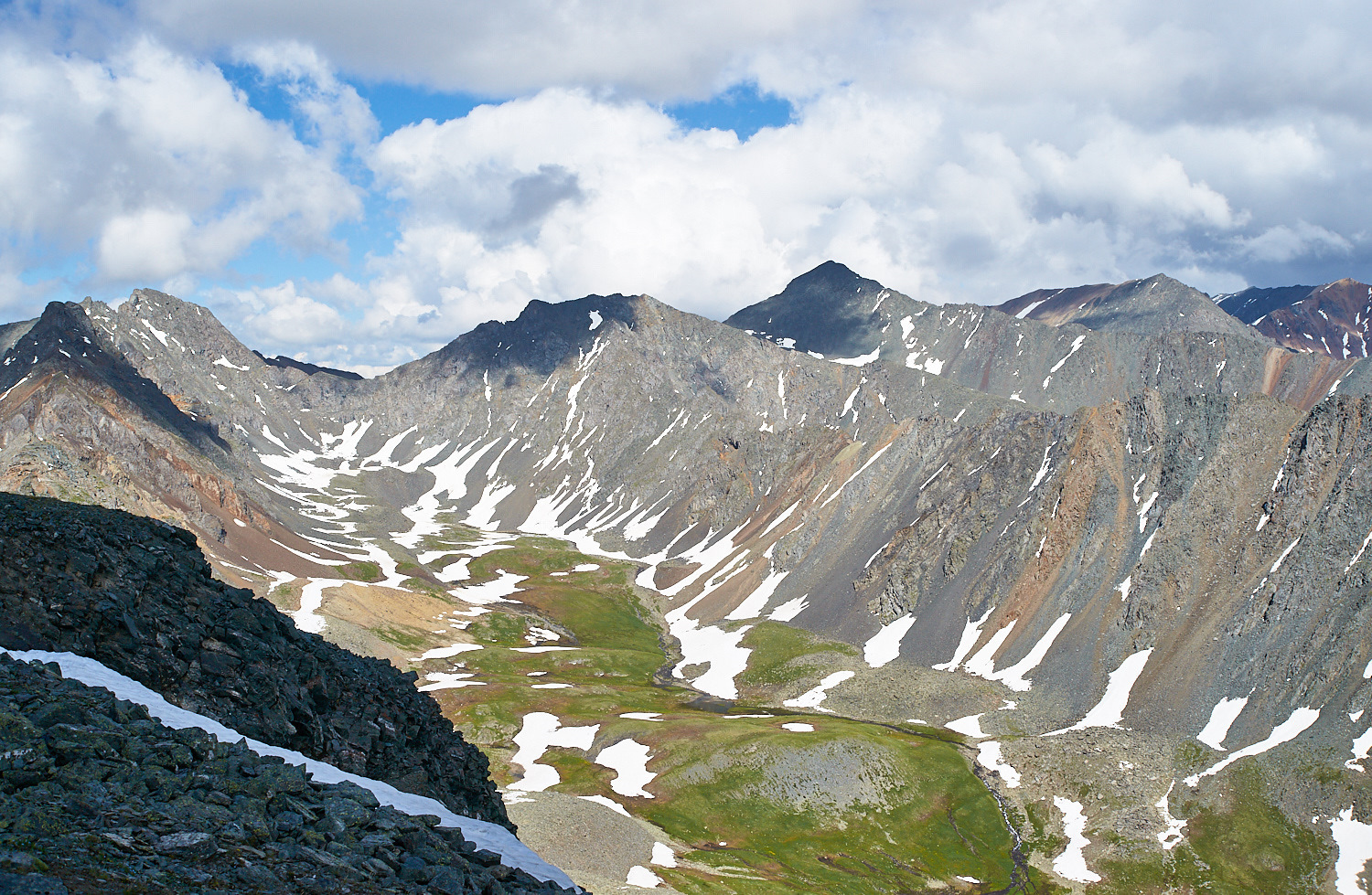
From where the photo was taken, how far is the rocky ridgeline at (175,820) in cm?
1466

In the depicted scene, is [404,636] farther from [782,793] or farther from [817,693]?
[782,793]

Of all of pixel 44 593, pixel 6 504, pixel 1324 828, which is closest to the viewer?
pixel 44 593

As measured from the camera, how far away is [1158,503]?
131250 millimetres

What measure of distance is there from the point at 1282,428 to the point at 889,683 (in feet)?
207

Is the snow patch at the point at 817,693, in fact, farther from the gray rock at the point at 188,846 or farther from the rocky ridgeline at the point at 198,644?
the gray rock at the point at 188,846

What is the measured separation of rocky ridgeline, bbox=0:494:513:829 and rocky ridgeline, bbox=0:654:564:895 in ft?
26.8

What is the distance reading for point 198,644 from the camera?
3241 cm

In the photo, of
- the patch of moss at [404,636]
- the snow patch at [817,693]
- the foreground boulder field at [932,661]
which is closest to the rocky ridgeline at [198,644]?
the foreground boulder field at [932,661]

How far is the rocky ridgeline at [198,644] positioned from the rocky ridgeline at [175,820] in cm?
817

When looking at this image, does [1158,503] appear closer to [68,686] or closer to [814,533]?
[814,533]

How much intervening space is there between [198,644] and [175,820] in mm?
17860

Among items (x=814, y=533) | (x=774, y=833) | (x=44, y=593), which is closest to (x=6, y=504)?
(x=44, y=593)

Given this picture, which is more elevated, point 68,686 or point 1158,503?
point 1158,503

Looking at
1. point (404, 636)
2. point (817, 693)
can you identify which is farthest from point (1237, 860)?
point (404, 636)
